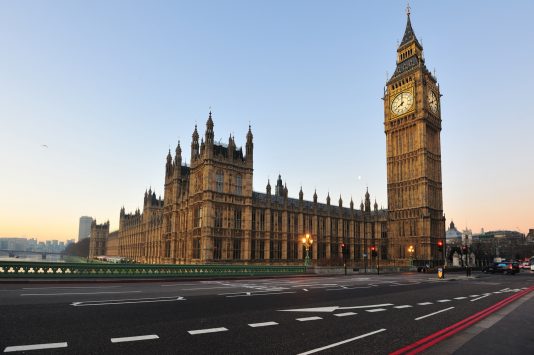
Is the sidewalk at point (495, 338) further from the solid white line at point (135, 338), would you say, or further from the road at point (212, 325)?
the solid white line at point (135, 338)

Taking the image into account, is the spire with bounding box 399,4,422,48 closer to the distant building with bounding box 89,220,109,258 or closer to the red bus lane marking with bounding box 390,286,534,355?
the red bus lane marking with bounding box 390,286,534,355

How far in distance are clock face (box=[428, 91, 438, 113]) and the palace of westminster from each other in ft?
0.77

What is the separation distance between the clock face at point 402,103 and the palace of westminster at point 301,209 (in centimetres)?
25

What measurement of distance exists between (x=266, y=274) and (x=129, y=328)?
29.3 metres

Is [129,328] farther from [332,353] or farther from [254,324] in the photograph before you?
[332,353]

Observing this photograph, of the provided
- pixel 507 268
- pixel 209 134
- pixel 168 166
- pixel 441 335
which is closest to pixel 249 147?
pixel 209 134

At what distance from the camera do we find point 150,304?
13.0 meters

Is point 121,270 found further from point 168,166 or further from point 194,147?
point 168,166

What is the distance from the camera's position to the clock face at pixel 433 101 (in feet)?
262

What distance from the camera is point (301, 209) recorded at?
→ 6397 centimetres

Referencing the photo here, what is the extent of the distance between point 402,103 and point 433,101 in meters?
7.26

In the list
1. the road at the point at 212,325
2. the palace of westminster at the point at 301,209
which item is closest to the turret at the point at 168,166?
the palace of westminster at the point at 301,209

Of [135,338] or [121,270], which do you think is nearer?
[135,338]

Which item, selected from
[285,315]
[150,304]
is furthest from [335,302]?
[150,304]
